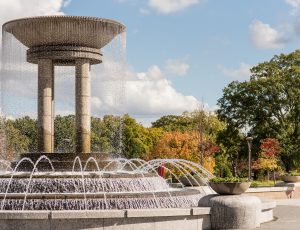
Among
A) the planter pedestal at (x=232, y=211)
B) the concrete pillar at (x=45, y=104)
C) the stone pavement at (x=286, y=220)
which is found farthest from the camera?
the concrete pillar at (x=45, y=104)

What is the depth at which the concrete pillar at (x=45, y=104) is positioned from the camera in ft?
79.6

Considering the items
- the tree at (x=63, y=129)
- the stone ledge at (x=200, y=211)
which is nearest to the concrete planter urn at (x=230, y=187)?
the stone ledge at (x=200, y=211)

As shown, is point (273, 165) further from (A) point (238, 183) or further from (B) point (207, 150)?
(A) point (238, 183)

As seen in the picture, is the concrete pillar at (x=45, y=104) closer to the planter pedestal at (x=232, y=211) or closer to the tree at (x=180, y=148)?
the planter pedestal at (x=232, y=211)

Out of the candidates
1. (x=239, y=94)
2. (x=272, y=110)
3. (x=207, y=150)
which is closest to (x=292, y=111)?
(x=272, y=110)

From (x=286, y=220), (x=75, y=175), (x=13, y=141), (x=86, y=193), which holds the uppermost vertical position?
(x=13, y=141)

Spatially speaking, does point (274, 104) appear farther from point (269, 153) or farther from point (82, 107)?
point (82, 107)

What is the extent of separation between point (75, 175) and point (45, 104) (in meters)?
6.31

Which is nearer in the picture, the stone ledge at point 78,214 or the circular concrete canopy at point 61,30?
the stone ledge at point 78,214

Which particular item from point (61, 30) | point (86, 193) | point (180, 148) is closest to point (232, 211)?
point (86, 193)

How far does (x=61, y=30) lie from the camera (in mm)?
23797

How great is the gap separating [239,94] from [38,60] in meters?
38.5

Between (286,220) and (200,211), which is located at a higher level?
(200,211)

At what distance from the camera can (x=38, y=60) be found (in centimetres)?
2462
